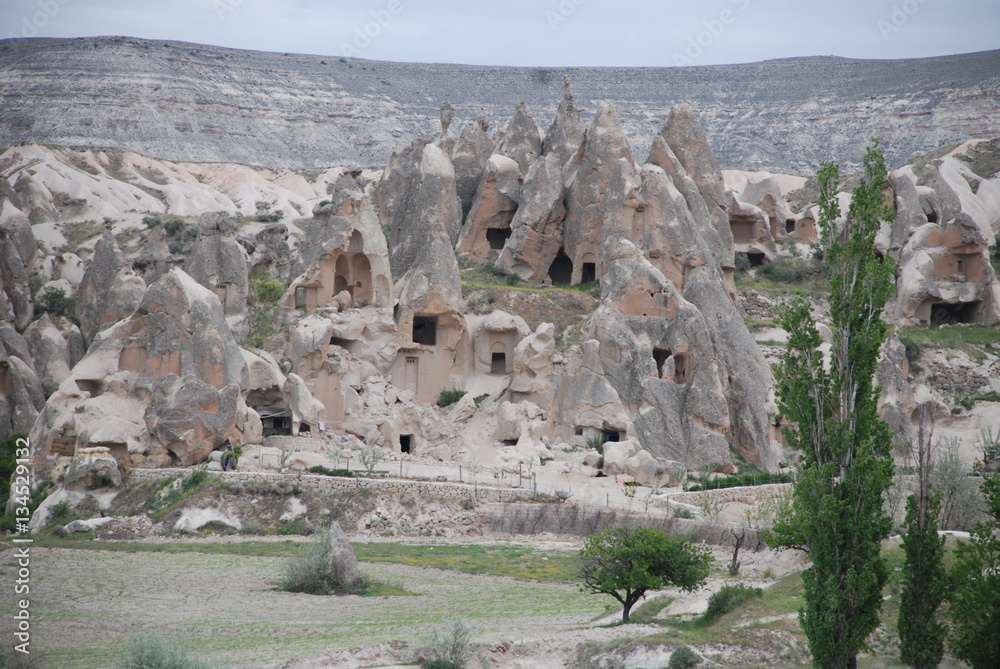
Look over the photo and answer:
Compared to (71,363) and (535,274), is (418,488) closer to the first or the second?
(535,274)

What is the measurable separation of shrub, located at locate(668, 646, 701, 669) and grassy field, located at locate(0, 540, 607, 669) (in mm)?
3605

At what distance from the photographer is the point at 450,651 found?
76.4ft

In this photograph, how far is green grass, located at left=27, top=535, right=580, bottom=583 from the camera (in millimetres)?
34312

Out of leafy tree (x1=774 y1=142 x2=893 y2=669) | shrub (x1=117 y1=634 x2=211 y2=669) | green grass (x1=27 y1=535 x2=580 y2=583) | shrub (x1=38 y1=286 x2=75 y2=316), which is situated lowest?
green grass (x1=27 y1=535 x2=580 y2=583)

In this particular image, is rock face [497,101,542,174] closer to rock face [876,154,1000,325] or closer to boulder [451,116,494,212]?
boulder [451,116,494,212]

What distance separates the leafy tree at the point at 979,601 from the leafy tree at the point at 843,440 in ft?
4.60

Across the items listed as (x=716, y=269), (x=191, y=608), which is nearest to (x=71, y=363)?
(x=716, y=269)

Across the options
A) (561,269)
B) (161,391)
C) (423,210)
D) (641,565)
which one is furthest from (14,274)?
(641,565)

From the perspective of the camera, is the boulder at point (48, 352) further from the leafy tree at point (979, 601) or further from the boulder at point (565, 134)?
the leafy tree at point (979, 601)

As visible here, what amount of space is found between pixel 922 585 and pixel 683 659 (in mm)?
4511

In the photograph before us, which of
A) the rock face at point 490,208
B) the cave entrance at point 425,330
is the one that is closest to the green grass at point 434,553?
the cave entrance at point 425,330

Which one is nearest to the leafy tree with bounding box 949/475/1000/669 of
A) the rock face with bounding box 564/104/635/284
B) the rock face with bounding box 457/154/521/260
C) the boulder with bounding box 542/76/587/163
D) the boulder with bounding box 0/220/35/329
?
the rock face with bounding box 564/104/635/284

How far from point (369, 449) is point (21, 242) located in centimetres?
3471

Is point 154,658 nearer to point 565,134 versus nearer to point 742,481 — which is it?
point 742,481
